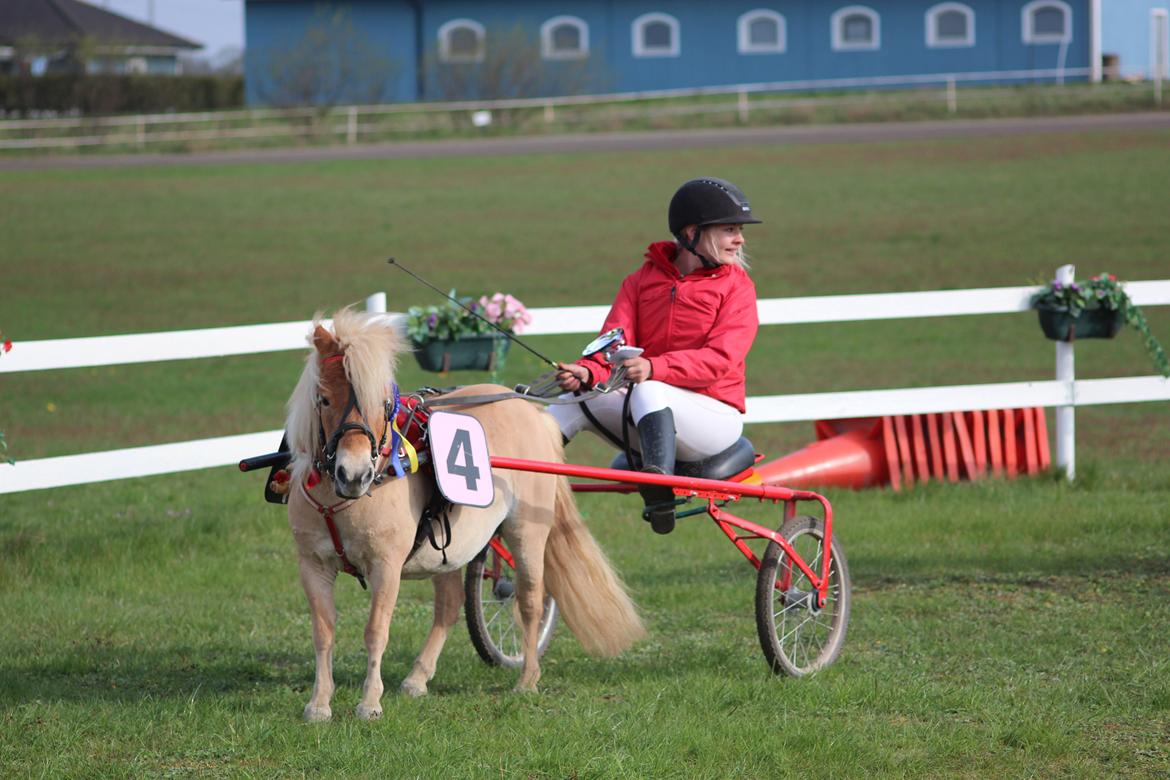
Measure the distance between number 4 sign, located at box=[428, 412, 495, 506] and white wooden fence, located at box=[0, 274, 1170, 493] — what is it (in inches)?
136

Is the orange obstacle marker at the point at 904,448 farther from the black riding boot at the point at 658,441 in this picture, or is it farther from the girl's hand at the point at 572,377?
the girl's hand at the point at 572,377

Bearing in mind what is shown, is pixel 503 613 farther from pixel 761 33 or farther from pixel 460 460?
pixel 761 33

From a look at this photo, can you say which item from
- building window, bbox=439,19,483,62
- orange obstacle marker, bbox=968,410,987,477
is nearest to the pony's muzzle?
orange obstacle marker, bbox=968,410,987,477

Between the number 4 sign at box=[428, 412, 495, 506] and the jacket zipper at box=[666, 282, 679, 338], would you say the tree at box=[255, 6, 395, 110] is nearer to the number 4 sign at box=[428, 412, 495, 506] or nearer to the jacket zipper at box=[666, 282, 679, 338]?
the jacket zipper at box=[666, 282, 679, 338]

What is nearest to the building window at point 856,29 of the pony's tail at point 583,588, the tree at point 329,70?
the tree at point 329,70

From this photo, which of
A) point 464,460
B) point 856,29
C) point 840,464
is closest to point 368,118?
point 856,29

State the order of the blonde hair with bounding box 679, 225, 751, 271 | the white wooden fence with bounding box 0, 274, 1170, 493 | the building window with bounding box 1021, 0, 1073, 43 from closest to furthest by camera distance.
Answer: the blonde hair with bounding box 679, 225, 751, 271
the white wooden fence with bounding box 0, 274, 1170, 493
the building window with bounding box 1021, 0, 1073, 43

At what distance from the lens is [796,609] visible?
6070 mm

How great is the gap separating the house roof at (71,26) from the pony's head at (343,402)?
45.5m

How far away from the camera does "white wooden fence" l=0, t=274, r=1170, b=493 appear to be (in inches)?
317

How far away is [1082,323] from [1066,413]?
0.64m

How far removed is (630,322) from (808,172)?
76.9ft

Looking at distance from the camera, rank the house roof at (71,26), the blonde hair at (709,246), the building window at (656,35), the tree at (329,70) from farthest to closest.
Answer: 1. the house roof at (71,26)
2. the building window at (656,35)
3. the tree at (329,70)
4. the blonde hair at (709,246)

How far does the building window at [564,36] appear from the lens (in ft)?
151
